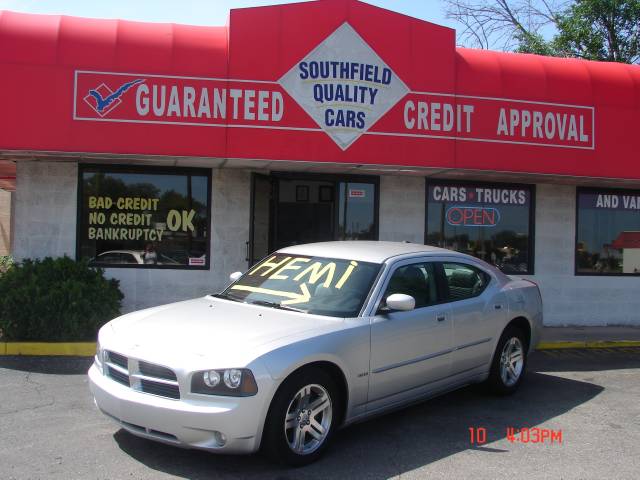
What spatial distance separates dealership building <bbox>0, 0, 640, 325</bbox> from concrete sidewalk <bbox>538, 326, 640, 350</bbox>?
427 mm

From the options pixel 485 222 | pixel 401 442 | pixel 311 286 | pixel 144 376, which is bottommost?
pixel 401 442

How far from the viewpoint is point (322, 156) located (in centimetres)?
888

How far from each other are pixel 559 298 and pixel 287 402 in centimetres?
817

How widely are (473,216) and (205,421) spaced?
7.85 meters

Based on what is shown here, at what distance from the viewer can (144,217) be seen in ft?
31.7

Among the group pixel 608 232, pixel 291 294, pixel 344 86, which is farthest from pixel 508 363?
pixel 608 232

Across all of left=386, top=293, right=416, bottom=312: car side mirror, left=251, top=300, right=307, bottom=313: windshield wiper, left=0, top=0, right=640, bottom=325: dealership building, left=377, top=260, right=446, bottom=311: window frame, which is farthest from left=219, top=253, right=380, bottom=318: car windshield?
left=0, top=0, right=640, bottom=325: dealership building

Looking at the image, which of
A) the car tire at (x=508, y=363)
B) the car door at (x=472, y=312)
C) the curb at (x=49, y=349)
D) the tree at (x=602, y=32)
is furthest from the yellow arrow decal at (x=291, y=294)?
the tree at (x=602, y=32)

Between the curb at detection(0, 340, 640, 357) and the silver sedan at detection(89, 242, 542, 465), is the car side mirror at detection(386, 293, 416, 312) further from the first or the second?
the curb at detection(0, 340, 640, 357)

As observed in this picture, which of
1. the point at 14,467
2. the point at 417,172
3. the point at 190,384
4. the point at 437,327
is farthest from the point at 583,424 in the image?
the point at 417,172

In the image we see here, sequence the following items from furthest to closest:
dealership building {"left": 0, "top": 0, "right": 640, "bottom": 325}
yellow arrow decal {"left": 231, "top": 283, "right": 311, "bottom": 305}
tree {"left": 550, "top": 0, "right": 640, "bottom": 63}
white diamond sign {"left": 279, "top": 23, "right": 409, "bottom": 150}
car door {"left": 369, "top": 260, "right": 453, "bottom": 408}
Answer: tree {"left": 550, "top": 0, "right": 640, "bottom": 63} < white diamond sign {"left": 279, "top": 23, "right": 409, "bottom": 150} < dealership building {"left": 0, "top": 0, "right": 640, "bottom": 325} < yellow arrow decal {"left": 231, "top": 283, "right": 311, "bottom": 305} < car door {"left": 369, "top": 260, "right": 453, "bottom": 408}

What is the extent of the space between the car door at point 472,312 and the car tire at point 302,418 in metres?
1.60

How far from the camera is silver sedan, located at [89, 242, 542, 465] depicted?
13.0ft

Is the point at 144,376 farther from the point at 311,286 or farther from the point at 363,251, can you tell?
the point at 363,251
